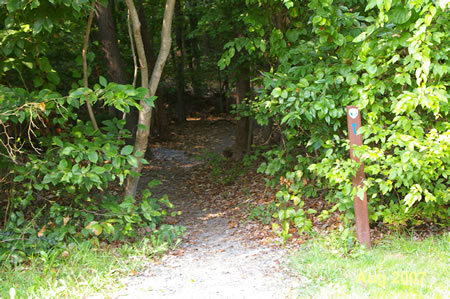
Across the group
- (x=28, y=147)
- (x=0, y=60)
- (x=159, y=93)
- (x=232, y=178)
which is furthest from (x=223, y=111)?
(x=0, y=60)

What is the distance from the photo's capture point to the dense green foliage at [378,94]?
13.7 ft

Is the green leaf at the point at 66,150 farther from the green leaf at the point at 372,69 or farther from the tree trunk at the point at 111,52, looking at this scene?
the tree trunk at the point at 111,52

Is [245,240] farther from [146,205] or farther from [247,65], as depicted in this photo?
[247,65]

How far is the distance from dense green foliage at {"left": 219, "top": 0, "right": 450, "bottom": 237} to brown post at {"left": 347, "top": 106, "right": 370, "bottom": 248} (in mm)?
90

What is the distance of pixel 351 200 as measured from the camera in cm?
517

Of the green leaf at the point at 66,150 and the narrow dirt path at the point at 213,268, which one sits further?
the green leaf at the point at 66,150

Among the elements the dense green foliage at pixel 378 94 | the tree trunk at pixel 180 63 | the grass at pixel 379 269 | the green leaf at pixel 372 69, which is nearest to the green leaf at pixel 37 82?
the dense green foliage at pixel 378 94

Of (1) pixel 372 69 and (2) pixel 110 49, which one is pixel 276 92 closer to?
(1) pixel 372 69

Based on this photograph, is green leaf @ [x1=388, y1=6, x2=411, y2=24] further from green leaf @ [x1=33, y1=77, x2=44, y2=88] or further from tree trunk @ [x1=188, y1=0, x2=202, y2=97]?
tree trunk @ [x1=188, y1=0, x2=202, y2=97]

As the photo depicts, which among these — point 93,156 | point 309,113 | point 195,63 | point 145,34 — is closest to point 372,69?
point 309,113
